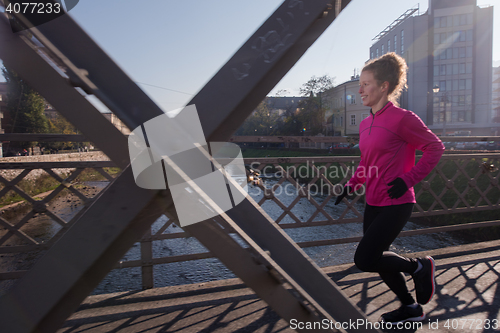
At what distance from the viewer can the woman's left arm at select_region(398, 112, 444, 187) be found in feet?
6.33

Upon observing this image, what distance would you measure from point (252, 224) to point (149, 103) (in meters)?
0.49

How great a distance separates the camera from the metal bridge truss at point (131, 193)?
88 cm

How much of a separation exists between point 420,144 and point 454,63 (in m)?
54.2

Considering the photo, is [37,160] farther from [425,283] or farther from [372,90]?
[425,283]

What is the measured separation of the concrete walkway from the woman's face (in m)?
1.55

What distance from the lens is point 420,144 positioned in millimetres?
1990

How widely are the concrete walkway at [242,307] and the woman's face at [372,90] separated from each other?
1553 mm

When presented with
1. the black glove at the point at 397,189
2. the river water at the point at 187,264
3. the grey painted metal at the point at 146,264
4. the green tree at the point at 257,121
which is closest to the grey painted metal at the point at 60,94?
the green tree at the point at 257,121

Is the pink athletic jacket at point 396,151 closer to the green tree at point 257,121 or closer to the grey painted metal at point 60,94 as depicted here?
the green tree at point 257,121

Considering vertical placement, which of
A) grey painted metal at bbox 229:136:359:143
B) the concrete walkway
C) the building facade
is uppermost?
the building facade

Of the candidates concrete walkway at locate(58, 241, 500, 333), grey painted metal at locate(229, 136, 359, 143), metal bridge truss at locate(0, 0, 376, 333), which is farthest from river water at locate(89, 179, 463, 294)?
metal bridge truss at locate(0, 0, 376, 333)

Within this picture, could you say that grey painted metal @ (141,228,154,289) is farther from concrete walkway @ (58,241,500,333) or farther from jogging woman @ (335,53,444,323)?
jogging woman @ (335,53,444,323)

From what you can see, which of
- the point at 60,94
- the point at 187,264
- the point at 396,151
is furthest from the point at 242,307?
the point at 187,264

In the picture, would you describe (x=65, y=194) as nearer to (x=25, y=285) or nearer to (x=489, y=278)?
(x=25, y=285)
